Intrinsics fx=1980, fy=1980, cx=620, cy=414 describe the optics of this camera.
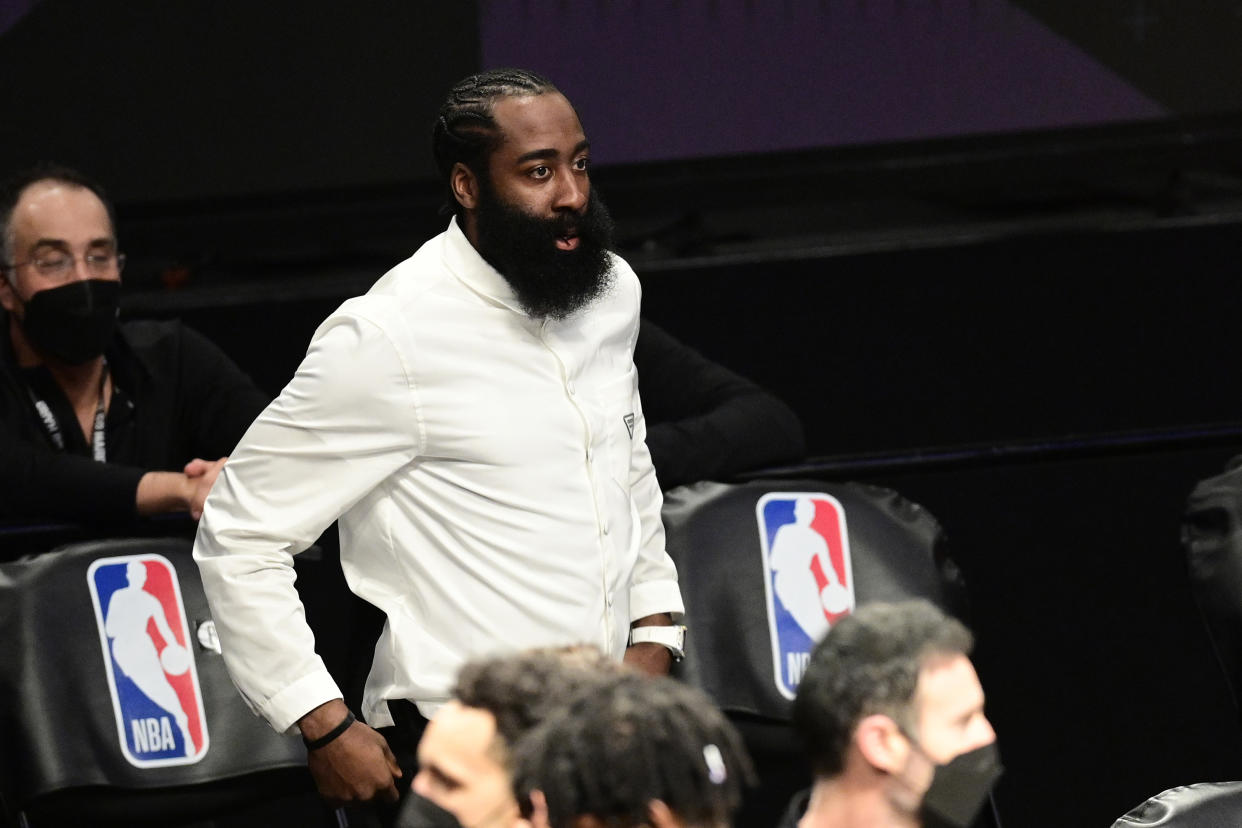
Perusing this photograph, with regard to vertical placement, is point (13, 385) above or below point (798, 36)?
below

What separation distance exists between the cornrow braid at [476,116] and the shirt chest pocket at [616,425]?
0.34 meters

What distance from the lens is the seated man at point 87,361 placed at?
3117 millimetres

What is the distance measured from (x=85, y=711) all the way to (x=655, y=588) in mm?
878

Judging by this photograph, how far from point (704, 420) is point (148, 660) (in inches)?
36.6

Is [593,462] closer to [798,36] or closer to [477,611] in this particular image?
[477,611]

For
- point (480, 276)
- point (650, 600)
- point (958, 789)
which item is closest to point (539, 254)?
point (480, 276)

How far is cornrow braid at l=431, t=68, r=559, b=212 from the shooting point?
8.40ft

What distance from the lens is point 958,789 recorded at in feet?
6.75

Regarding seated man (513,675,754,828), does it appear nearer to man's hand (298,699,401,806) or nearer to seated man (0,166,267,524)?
man's hand (298,699,401,806)

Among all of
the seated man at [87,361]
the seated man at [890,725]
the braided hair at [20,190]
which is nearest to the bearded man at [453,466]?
the seated man at [890,725]

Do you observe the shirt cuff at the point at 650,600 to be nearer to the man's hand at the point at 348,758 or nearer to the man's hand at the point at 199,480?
the man's hand at the point at 348,758

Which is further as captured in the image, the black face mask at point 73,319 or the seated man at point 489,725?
the black face mask at point 73,319

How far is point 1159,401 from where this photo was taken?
3980mm

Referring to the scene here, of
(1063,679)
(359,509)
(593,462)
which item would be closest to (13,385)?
(359,509)
